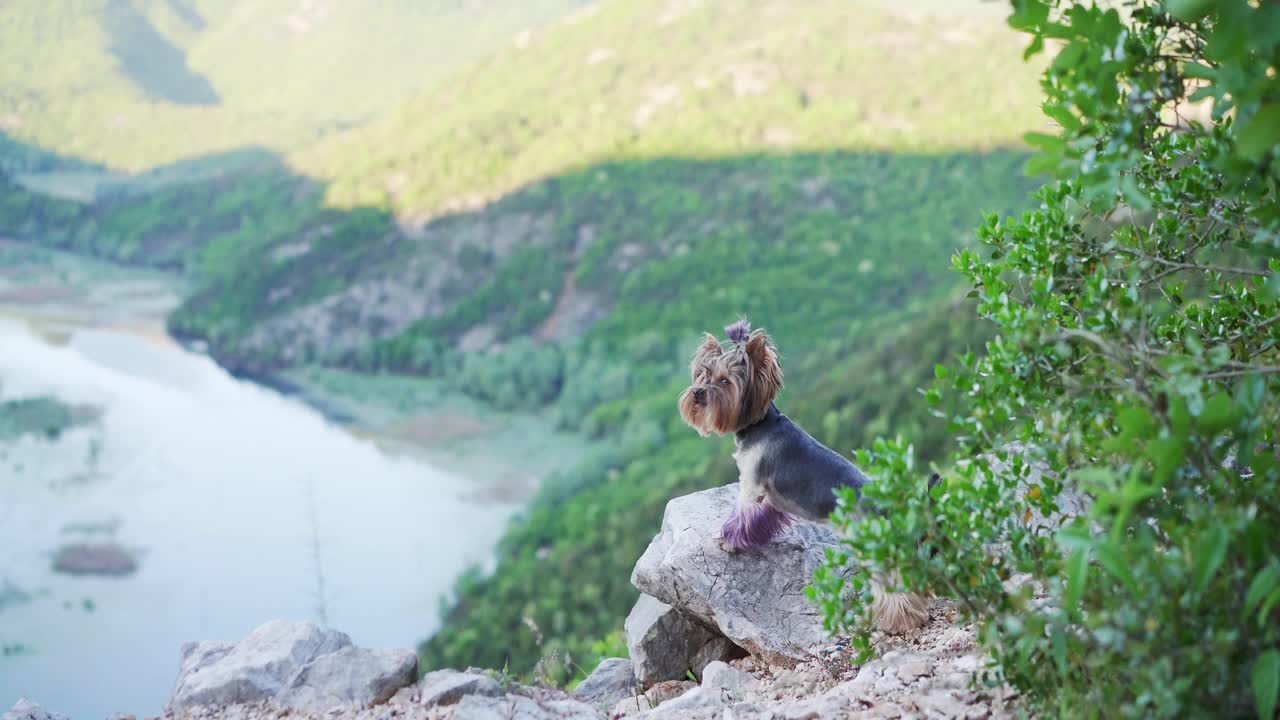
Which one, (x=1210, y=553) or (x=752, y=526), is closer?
(x=1210, y=553)

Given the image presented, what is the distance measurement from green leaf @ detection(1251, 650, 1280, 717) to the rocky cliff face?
142cm

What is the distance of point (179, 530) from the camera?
16156mm

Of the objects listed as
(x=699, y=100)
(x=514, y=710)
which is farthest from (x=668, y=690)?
(x=699, y=100)

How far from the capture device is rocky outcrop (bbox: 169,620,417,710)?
5.28 metres

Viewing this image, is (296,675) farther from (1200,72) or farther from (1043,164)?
(1200,72)

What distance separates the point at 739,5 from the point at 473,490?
29.4 m

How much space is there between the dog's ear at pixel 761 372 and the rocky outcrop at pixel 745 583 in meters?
0.98

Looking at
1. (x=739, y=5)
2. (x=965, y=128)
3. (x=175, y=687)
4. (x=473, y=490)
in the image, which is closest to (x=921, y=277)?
(x=965, y=128)

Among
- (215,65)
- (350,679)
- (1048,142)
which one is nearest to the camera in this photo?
(1048,142)

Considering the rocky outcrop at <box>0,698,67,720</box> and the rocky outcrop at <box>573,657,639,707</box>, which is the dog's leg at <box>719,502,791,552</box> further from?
the rocky outcrop at <box>0,698,67,720</box>

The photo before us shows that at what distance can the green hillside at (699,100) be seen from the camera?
34594 millimetres

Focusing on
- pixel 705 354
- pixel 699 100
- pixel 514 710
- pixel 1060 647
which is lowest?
pixel 514 710

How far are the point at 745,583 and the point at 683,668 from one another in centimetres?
86

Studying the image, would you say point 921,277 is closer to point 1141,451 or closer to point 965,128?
point 965,128
